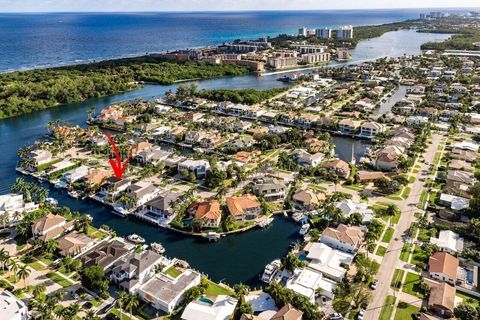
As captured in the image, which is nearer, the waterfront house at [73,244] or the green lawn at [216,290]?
the green lawn at [216,290]

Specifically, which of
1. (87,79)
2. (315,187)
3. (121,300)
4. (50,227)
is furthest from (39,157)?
(87,79)

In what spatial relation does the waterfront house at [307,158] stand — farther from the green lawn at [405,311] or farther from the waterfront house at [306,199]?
the green lawn at [405,311]

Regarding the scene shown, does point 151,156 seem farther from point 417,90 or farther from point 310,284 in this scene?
point 417,90

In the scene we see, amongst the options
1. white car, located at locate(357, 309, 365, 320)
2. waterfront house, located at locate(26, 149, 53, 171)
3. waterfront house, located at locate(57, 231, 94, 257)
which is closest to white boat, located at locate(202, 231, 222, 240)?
waterfront house, located at locate(57, 231, 94, 257)

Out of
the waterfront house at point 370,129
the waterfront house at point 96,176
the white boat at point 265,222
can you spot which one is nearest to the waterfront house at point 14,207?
the waterfront house at point 96,176

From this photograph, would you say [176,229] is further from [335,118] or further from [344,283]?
[335,118]

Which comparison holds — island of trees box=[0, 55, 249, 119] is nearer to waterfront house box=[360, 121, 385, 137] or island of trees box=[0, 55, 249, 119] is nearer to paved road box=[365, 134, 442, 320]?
waterfront house box=[360, 121, 385, 137]

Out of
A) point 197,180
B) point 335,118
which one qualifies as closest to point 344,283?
point 197,180
